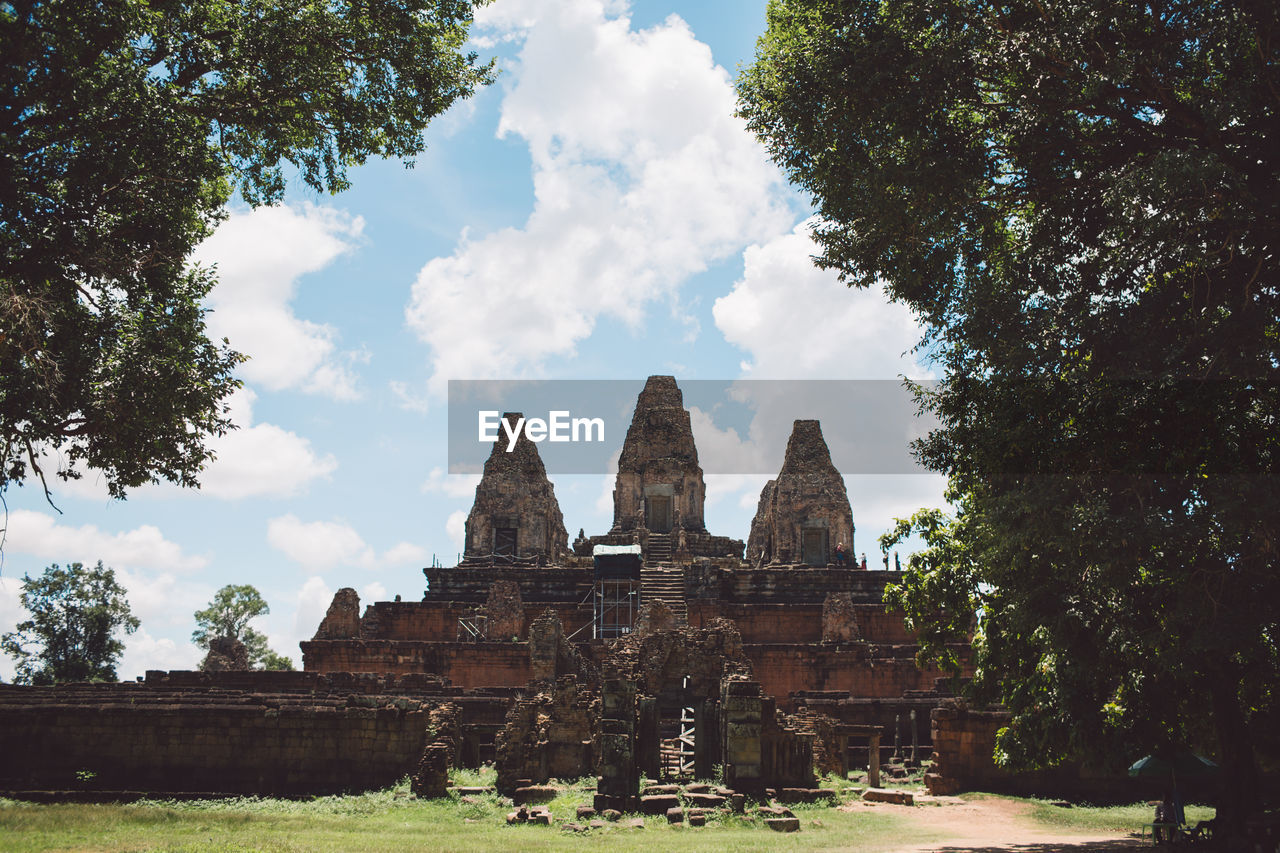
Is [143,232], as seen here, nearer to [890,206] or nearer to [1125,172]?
[890,206]

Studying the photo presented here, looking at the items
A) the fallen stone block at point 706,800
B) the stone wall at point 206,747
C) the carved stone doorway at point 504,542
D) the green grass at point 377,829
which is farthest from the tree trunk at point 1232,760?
the carved stone doorway at point 504,542

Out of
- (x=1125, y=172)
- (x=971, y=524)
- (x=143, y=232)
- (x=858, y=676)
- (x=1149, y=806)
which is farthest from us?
(x=858, y=676)

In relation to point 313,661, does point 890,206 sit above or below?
above

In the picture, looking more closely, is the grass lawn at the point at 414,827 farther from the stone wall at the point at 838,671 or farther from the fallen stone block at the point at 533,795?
the stone wall at the point at 838,671

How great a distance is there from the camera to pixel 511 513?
132ft

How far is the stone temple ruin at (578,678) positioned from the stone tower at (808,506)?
0.08 meters

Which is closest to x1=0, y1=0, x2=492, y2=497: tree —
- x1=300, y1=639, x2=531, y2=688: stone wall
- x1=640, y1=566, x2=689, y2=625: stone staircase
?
x1=300, y1=639, x2=531, y2=688: stone wall

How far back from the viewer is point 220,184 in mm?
12555

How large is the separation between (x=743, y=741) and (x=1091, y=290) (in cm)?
891

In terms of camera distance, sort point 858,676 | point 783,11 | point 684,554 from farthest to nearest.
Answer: point 684,554
point 858,676
point 783,11

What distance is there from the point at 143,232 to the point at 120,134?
122 centimetres

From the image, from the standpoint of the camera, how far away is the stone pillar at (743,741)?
16234 millimetres

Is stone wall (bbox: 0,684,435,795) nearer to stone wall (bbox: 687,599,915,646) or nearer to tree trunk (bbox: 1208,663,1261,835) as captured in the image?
stone wall (bbox: 687,599,915,646)

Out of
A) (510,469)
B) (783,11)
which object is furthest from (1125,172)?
(510,469)
